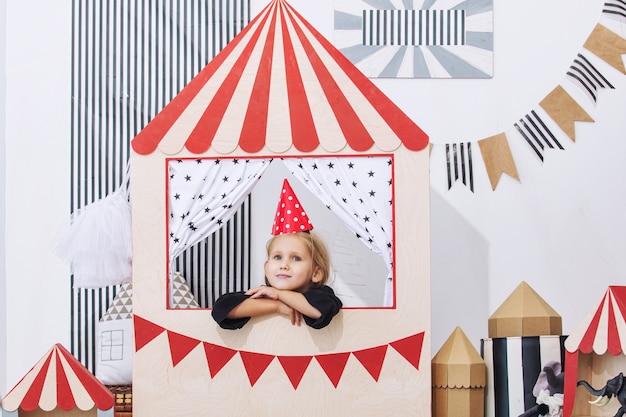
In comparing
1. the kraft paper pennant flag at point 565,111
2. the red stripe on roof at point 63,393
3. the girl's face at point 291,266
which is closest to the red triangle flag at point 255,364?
the girl's face at point 291,266

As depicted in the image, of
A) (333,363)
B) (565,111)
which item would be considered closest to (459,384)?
(333,363)

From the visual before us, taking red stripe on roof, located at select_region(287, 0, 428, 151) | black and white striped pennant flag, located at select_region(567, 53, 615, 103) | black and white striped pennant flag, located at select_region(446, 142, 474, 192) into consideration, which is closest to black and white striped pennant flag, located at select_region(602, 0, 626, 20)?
black and white striped pennant flag, located at select_region(567, 53, 615, 103)

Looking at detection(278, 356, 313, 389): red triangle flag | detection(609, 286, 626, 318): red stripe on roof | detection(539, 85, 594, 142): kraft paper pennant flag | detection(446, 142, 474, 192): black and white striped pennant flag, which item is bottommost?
detection(278, 356, 313, 389): red triangle flag

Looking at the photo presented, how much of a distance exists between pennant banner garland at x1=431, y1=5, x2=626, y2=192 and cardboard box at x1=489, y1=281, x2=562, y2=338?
0.84 metres

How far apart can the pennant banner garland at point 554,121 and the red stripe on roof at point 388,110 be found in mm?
878

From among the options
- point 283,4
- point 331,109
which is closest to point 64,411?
point 331,109

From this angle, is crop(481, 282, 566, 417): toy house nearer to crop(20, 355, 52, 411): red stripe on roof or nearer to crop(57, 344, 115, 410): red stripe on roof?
crop(57, 344, 115, 410): red stripe on roof

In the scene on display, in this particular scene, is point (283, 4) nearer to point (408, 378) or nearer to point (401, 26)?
point (401, 26)

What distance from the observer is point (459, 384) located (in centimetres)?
320

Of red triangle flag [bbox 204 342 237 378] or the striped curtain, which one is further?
the striped curtain

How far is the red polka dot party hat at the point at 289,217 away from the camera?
3.31 meters

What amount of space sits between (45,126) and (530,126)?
82.4 inches

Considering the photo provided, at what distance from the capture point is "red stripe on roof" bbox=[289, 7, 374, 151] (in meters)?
3.21

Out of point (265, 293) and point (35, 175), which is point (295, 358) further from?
point (35, 175)
